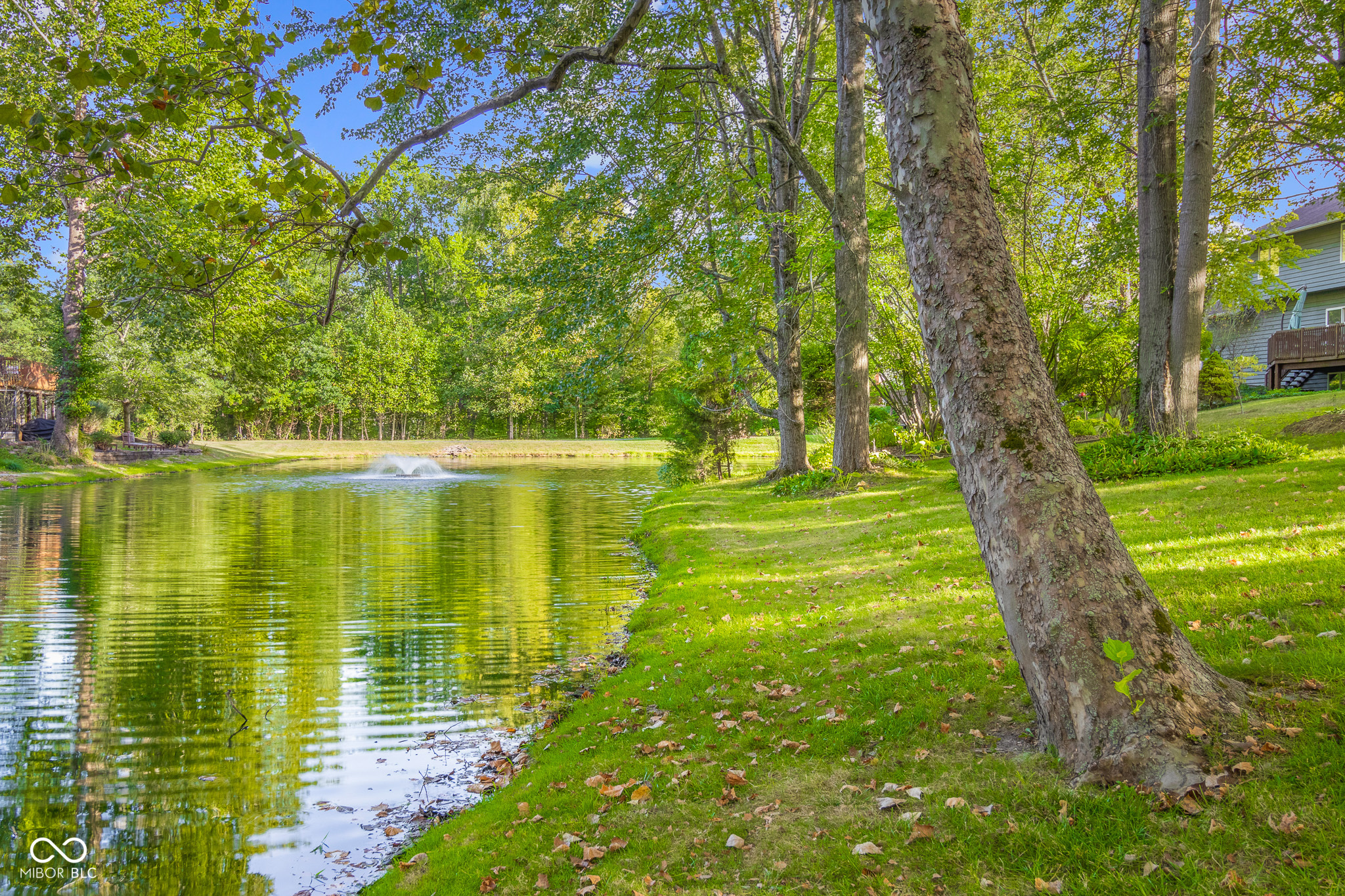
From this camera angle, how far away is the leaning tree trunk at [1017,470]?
3.34m

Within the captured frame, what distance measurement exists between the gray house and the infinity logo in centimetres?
3044

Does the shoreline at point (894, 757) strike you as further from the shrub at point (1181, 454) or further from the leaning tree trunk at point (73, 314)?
the leaning tree trunk at point (73, 314)

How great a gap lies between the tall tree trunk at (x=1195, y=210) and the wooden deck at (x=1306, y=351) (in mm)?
15910

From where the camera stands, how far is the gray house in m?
22.9

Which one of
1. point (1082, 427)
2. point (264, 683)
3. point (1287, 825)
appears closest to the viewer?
point (1287, 825)

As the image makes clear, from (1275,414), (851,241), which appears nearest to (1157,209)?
(851,241)

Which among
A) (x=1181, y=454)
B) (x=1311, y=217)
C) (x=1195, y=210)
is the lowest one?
(x=1181, y=454)

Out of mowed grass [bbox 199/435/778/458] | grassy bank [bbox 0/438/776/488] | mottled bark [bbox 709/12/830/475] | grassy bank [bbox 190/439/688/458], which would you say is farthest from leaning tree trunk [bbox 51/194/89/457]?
mottled bark [bbox 709/12/830/475]

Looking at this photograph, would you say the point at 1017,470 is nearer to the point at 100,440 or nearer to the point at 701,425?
the point at 701,425

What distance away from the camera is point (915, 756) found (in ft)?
13.7

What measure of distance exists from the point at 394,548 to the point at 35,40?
61.4 ft

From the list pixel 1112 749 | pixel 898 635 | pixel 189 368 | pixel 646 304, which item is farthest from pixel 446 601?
pixel 189 368

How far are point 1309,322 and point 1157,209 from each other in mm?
22144

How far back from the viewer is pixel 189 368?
43750mm
